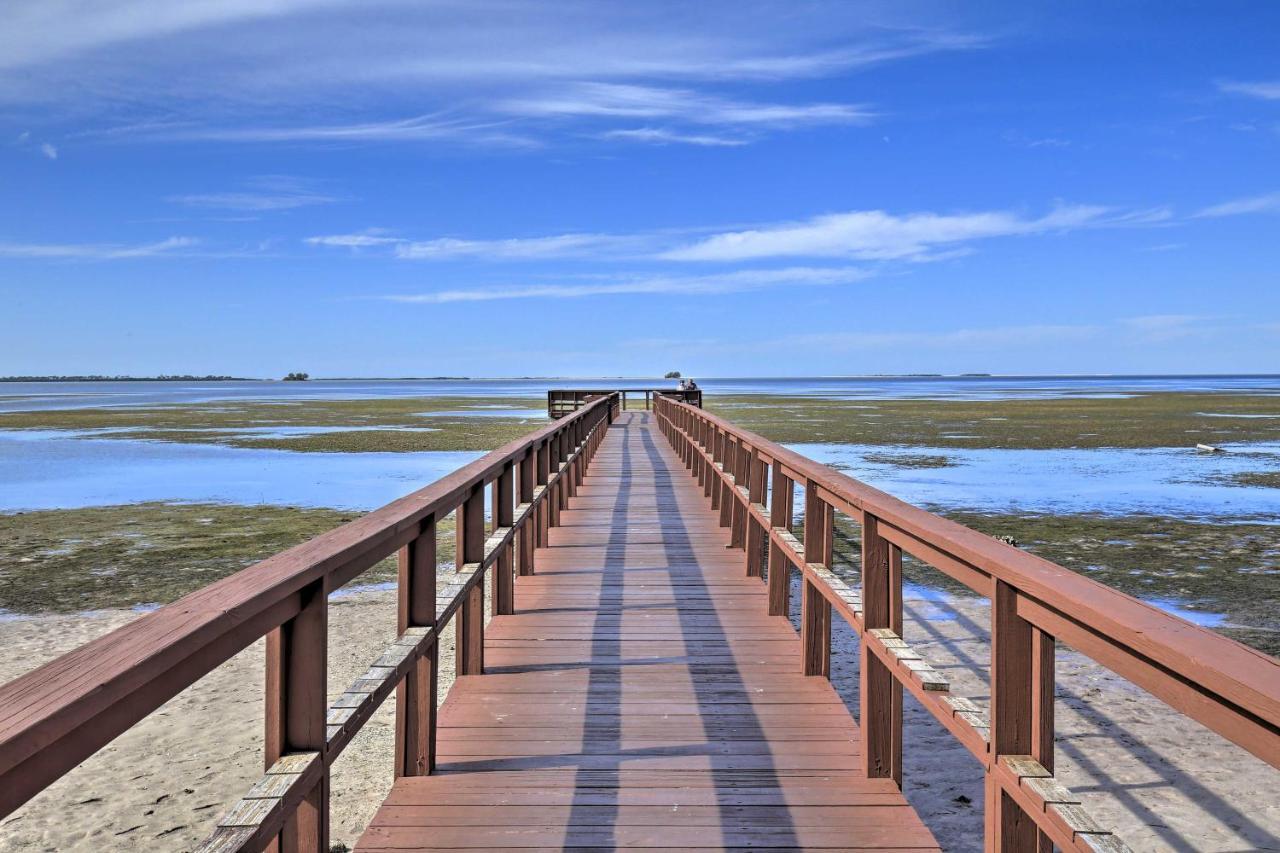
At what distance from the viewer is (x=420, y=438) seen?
32875 millimetres

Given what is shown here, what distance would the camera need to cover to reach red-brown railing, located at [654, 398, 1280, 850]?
1.29 metres

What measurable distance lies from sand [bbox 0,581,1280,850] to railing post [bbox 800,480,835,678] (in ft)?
2.90

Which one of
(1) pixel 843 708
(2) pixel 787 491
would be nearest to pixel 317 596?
(1) pixel 843 708

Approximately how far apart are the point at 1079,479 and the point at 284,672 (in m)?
19.3

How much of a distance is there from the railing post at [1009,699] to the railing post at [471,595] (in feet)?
7.31

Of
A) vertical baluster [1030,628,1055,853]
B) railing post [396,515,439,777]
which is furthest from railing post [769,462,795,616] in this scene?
vertical baluster [1030,628,1055,853]

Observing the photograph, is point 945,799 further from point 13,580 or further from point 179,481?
point 179,481

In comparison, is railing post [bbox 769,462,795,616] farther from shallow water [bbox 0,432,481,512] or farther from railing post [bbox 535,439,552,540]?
shallow water [bbox 0,432,481,512]

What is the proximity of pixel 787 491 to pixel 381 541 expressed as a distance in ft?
10.3

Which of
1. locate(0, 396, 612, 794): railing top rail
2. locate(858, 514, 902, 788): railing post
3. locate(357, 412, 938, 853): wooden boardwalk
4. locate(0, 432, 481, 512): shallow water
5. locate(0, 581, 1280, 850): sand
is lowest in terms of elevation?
locate(0, 581, 1280, 850): sand

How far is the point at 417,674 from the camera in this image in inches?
126

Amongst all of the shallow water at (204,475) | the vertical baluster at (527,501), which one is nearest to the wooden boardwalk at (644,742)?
the vertical baluster at (527,501)

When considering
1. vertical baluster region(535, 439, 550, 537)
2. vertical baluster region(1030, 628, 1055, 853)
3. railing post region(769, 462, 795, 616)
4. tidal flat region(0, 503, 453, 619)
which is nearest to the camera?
vertical baluster region(1030, 628, 1055, 853)

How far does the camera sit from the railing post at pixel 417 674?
121 inches
